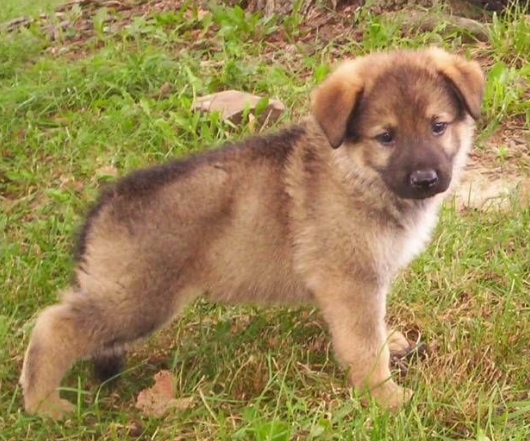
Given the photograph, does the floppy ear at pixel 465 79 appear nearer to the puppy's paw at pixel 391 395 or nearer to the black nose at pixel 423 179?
the black nose at pixel 423 179

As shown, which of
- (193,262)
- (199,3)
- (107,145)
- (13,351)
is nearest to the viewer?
(193,262)

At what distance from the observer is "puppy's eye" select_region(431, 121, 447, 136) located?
414 centimetres

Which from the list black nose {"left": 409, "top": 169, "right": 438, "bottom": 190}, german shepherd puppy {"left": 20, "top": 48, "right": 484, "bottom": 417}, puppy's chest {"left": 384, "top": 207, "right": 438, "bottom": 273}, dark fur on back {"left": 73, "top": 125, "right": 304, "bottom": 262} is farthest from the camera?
dark fur on back {"left": 73, "top": 125, "right": 304, "bottom": 262}

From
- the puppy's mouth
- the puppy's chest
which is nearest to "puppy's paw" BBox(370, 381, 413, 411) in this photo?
the puppy's chest

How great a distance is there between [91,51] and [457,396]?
4.75 m

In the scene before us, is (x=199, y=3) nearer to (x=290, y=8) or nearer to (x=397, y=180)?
(x=290, y=8)

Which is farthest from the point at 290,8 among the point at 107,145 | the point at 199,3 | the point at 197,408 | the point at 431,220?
the point at 197,408

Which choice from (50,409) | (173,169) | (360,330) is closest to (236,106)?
(173,169)

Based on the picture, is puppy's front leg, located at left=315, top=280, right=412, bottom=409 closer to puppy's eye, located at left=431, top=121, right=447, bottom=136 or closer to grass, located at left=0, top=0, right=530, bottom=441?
grass, located at left=0, top=0, right=530, bottom=441

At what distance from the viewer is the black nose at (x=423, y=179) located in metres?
4.05

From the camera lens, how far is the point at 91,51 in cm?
786

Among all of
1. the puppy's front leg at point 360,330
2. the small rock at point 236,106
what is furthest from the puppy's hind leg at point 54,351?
the small rock at point 236,106

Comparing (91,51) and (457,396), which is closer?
(457,396)

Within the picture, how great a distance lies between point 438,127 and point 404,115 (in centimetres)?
16
